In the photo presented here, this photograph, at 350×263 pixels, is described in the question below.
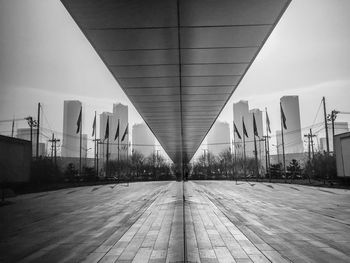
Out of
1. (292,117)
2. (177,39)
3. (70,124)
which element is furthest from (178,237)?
(292,117)

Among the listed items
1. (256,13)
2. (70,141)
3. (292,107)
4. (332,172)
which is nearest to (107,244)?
(256,13)

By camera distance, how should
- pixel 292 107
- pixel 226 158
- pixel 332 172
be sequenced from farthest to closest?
pixel 226 158
pixel 292 107
pixel 332 172

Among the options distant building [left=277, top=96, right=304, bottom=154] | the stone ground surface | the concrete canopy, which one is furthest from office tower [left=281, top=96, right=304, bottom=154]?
the concrete canopy

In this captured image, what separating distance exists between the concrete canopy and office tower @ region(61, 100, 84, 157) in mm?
31260

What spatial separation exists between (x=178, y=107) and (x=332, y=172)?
31262 mm

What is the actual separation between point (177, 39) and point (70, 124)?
68.4 meters

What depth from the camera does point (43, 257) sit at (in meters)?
7.41

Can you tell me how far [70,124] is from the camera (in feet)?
236

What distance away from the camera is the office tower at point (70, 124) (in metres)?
61.2

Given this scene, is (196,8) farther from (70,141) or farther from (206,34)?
(70,141)

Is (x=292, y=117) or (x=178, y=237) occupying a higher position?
(x=292, y=117)

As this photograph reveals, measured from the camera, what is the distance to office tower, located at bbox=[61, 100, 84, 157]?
201 ft

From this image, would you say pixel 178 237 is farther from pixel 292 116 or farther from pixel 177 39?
pixel 292 116

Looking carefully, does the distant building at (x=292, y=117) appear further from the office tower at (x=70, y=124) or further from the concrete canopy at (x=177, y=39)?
the concrete canopy at (x=177, y=39)
